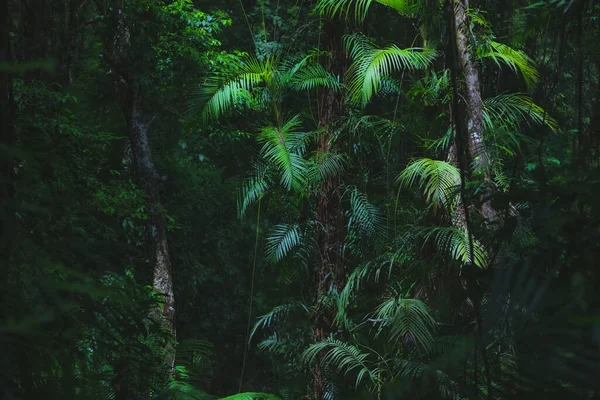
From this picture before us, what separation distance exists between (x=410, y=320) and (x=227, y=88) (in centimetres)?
232

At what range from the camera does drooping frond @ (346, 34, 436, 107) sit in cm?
467

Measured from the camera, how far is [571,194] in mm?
919

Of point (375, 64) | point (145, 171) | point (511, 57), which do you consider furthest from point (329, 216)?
point (145, 171)

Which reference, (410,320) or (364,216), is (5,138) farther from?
(364,216)

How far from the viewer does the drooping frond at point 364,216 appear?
5176 millimetres

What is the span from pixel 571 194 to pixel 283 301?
213 inches

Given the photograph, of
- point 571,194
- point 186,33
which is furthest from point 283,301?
point 571,194

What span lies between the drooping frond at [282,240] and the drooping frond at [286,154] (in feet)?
1.44

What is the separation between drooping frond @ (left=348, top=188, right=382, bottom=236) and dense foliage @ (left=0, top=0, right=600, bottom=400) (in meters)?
0.02

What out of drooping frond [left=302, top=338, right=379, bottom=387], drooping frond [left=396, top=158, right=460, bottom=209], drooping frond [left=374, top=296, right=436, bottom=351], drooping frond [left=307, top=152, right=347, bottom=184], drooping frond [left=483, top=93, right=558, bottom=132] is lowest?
drooping frond [left=302, top=338, right=379, bottom=387]

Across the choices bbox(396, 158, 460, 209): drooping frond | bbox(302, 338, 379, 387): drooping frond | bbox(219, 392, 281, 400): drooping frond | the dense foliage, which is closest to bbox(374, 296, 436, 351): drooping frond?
the dense foliage

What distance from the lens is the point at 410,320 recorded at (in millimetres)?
4004

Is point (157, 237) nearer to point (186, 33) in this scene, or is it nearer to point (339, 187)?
point (186, 33)

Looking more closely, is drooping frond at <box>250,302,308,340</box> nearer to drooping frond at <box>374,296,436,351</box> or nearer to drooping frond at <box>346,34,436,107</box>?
drooping frond at <box>374,296,436,351</box>
